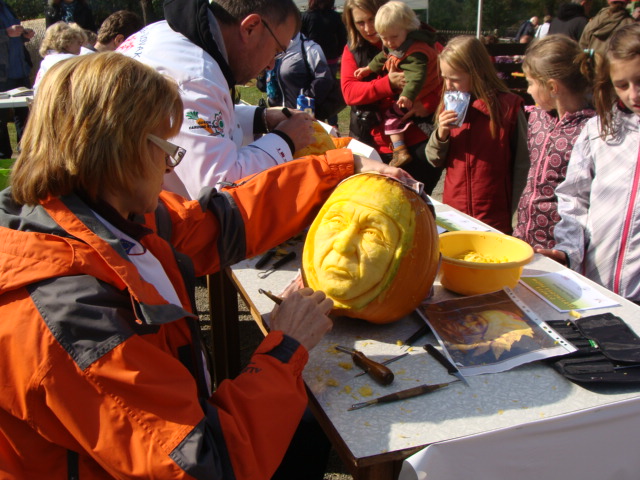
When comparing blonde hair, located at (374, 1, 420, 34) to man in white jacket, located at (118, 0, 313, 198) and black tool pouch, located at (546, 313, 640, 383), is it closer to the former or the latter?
man in white jacket, located at (118, 0, 313, 198)

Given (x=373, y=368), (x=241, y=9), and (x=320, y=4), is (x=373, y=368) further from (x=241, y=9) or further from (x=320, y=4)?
(x=320, y=4)

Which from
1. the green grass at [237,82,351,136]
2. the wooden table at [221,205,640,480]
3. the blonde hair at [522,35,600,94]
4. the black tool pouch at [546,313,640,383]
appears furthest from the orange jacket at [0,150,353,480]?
the green grass at [237,82,351,136]

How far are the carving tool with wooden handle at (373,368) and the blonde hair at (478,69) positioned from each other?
1.96m

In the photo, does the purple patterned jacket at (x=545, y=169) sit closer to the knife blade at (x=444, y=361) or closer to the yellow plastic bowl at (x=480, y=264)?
the yellow plastic bowl at (x=480, y=264)

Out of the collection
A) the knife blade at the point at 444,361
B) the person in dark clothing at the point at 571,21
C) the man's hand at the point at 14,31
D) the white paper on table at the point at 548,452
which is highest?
the person in dark clothing at the point at 571,21

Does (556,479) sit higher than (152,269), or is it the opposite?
(152,269)

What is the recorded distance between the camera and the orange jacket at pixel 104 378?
39.1 inches

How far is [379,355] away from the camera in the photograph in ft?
5.06

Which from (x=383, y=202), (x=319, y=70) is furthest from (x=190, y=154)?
(x=319, y=70)

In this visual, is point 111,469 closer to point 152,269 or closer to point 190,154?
point 152,269

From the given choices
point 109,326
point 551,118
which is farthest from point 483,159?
point 109,326

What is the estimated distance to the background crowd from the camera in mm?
1010

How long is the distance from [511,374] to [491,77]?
2.16 metres

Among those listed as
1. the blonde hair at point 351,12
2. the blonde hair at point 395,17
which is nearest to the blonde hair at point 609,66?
the blonde hair at point 395,17
